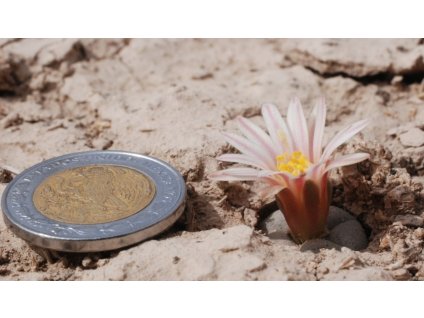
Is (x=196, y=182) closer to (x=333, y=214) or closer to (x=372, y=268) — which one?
(x=333, y=214)

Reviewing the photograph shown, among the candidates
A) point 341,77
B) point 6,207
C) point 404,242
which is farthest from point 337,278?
point 341,77

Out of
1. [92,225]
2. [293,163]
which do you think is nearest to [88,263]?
[92,225]

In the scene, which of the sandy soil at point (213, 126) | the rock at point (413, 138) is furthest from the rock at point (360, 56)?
the rock at point (413, 138)

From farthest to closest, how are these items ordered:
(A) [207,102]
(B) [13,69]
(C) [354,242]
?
(B) [13,69]
(A) [207,102]
(C) [354,242]

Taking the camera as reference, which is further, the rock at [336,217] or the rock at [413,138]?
the rock at [413,138]

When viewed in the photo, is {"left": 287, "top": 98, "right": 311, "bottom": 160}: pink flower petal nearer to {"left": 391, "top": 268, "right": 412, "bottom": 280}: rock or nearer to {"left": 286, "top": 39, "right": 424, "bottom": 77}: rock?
{"left": 391, "top": 268, "right": 412, "bottom": 280}: rock

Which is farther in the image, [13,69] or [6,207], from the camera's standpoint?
[13,69]

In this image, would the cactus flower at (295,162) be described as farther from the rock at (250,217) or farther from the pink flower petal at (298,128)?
the rock at (250,217)
